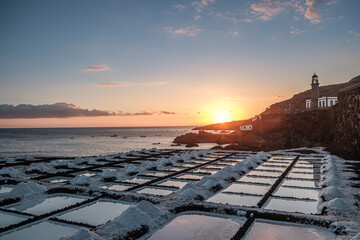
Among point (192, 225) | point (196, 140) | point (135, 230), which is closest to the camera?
point (135, 230)

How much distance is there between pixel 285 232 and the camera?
21.2ft

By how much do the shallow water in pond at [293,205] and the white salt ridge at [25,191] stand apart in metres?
7.96

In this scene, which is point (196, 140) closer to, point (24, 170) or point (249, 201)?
point (24, 170)

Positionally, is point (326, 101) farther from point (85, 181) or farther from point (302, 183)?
point (85, 181)

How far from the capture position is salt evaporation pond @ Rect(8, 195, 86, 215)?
835 cm

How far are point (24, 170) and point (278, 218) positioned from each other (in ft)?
46.0

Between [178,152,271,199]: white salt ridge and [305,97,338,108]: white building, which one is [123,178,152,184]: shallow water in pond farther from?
[305,97,338,108]: white building

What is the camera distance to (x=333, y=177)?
1084cm

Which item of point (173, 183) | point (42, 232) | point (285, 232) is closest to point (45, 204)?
point (42, 232)

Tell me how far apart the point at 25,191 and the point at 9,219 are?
2.19m

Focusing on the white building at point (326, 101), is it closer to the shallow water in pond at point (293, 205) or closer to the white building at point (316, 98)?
the white building at point (316, 98)

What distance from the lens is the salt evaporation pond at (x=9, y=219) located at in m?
7.29

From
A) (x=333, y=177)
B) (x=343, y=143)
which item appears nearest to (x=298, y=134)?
(x=343, y=143)

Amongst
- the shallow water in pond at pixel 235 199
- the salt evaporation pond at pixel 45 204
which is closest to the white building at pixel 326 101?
the shallow water in pond at pixel 235 199
